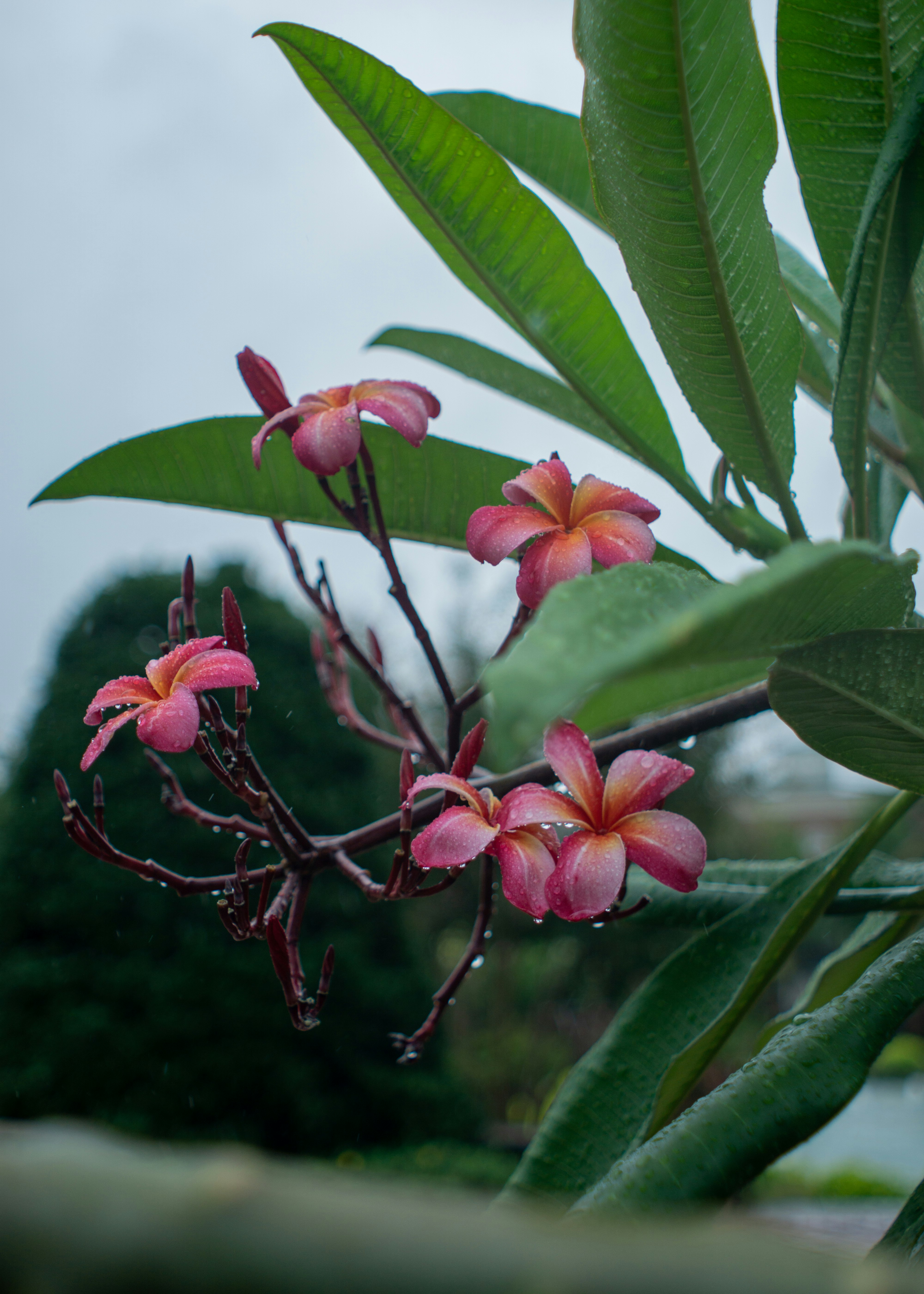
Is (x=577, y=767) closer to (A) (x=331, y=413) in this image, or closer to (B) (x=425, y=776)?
(B) (x=425, y=776)

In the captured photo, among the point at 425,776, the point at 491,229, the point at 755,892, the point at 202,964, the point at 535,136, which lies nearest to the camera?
the point at 425,776

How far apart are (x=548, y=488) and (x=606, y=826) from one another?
0.19 meters

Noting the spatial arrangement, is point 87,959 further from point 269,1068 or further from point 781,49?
point 781,49

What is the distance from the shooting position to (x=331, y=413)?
0.55 meters

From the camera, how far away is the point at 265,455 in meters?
0.70

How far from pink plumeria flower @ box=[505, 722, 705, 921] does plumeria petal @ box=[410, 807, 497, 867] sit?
0.08 ft

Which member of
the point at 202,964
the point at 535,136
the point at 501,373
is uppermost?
the point at 535,136

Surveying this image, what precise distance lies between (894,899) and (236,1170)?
2.29 ft

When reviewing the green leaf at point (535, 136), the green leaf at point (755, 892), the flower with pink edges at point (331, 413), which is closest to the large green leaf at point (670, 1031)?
the green leaf at point (755, 892)

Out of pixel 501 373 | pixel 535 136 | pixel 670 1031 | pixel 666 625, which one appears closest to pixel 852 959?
pixel 670 1031

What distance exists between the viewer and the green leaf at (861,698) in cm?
41

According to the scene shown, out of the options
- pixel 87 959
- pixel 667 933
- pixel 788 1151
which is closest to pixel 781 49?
pixel 788 1151

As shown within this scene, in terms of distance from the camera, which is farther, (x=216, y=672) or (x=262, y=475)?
(x=262, y=475)

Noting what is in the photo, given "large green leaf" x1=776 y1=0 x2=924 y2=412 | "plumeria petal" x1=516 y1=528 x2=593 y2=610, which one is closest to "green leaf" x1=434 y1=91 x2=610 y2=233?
"large green leaf" x1=776 y1=0 x2=924 y2=412
